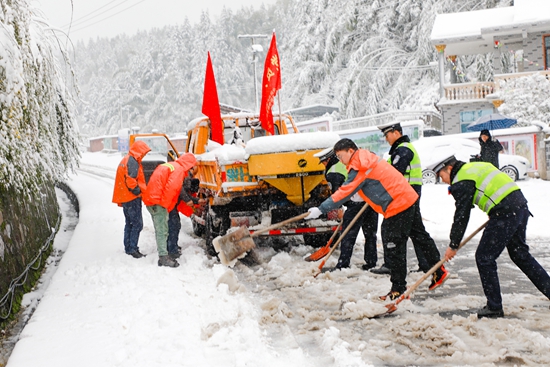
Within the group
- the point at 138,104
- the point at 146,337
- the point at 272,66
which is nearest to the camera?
the point at 146,337

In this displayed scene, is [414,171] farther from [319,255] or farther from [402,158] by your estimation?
[319,255]

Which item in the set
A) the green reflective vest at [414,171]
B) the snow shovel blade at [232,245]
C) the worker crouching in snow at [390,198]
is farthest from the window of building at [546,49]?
the worker crouching in snow at [390,198]

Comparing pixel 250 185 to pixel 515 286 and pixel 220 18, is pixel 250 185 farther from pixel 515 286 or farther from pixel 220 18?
pixel 220 18

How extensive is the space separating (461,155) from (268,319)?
44.9 feet

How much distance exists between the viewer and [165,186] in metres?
7.57

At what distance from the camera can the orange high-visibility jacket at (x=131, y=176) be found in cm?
805

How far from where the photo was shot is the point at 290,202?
8.12 m

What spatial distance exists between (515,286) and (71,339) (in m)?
4.52

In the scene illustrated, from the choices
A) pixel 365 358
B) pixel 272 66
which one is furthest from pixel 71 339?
pixel 272 66

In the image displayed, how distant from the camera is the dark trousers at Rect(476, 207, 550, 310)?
4.76 metres

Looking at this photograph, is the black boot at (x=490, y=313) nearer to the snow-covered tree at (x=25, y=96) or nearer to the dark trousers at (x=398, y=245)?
the dark trousers at (x=398, y=245)

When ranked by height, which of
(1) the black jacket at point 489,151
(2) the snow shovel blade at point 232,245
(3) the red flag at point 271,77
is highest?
(3) the red flag at point 271,77

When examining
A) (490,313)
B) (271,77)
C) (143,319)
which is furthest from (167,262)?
(490,313)

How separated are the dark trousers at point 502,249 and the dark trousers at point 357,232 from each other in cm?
218
